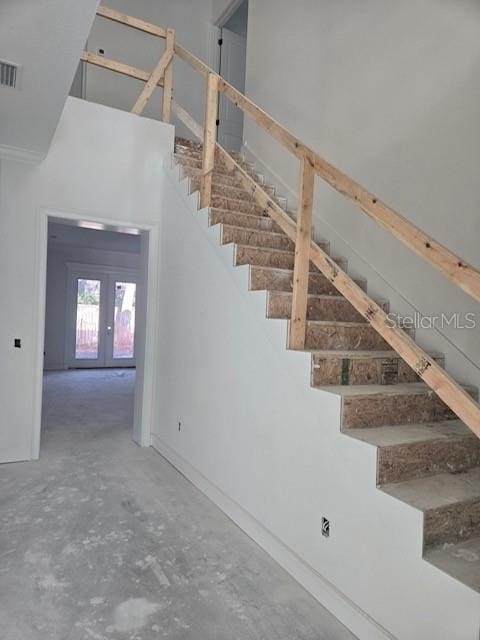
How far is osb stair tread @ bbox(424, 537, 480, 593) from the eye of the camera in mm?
1446

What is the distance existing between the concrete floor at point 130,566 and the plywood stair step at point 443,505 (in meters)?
0.63

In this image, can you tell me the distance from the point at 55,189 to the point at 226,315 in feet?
6.63

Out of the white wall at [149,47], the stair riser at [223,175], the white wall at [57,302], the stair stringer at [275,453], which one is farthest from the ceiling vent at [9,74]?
the white wall at [57,302]

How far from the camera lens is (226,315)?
2.96m

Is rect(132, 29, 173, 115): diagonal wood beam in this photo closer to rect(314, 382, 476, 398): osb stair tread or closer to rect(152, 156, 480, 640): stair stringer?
rect(152, 156, 480, 640): stair stringer

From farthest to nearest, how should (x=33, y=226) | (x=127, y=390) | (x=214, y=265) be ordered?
(x=127, y=390) → (x=33, y=226) → (x=214, y=265)

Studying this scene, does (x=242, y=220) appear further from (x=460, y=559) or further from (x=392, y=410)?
(x=460, y=559)

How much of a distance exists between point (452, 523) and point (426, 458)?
0.32 m

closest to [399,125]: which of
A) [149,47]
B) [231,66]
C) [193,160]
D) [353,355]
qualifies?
[353,355]

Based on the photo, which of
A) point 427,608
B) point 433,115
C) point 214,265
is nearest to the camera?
point 427,608

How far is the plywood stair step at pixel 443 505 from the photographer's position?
1.62 metres

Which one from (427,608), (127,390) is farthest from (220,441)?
(127,390)

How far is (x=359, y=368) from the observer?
A: 2.40m

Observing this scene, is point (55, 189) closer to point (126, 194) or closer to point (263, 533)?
point (126, 194)
